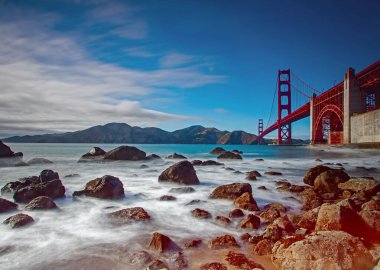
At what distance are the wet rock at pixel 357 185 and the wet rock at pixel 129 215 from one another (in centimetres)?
555

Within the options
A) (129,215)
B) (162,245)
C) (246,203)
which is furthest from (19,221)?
(246,203)

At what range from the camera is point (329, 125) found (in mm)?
48562

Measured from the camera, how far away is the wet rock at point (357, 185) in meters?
7.12

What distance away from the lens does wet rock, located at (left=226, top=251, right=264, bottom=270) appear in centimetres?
340

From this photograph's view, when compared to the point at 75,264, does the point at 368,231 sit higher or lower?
higher

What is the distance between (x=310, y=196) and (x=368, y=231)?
2.82m

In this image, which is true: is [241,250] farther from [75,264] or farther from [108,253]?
[75,264]

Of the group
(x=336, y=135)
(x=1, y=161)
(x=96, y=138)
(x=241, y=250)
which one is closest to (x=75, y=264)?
(x=241, y=250)

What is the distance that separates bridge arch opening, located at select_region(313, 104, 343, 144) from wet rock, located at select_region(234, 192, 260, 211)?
121 ft

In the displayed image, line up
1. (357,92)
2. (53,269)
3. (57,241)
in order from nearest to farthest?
(53,269) → (57,241) → (357,92)

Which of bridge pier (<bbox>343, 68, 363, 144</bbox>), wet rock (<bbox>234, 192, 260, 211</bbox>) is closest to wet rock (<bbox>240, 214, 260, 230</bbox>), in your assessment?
wet rock (<bbox>234, 192, 260, 211</bbox>)

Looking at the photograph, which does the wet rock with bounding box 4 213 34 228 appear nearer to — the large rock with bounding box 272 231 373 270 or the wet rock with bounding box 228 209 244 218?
the wet rock with bounding box 228 209 244 218

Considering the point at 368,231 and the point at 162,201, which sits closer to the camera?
the point at 368,231

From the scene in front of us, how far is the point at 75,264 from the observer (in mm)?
3654
